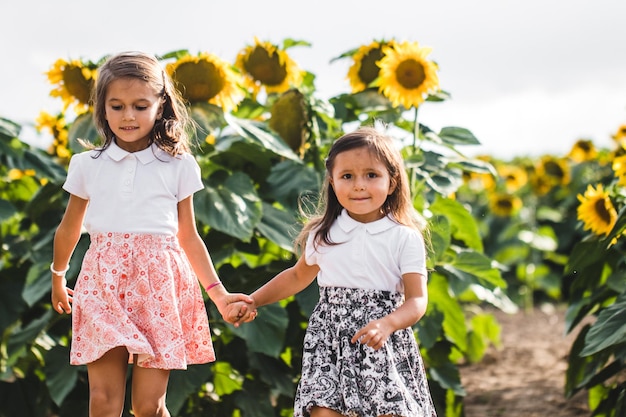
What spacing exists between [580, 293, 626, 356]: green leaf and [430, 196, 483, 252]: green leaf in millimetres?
816

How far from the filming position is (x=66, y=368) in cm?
360

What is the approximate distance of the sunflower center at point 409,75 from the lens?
3.71 metres

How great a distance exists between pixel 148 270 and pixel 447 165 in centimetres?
168

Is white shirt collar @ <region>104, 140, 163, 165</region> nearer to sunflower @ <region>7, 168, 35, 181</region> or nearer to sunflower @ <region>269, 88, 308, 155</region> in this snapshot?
sunflower @ <region>269, 88, 308, 155</region>

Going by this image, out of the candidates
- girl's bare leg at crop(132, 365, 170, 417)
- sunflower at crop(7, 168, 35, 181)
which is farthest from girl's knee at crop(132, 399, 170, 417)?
sunflower at crop(7, 168, 35, 181)

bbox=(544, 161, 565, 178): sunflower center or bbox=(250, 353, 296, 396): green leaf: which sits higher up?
bbox=(544, 161, 565, 178): sunflower center

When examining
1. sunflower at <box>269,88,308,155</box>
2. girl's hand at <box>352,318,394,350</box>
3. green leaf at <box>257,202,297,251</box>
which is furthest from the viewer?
sunflower at <box>269,88,308,155</box>

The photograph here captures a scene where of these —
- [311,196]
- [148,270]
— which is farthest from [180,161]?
[311,196]

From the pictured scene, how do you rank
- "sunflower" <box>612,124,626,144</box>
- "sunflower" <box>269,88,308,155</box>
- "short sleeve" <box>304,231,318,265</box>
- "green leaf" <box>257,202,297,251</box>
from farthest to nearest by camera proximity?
"sunflower" <box>612,124,626,144</box>
"sunflower" <box>269,88,308,155</box>
"green leaf" <box>257,202,297,251</box>
"short sleeve" <box>304,231,318,265</box>

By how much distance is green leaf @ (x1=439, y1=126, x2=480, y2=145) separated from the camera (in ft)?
12.7

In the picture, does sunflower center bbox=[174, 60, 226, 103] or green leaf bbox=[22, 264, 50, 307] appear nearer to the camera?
green leaf bbox=[22, 264, 50, 307]

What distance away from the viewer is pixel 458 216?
398 centimetres

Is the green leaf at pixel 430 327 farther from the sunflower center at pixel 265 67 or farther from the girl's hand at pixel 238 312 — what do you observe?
the sunflower center at pixel 265 67

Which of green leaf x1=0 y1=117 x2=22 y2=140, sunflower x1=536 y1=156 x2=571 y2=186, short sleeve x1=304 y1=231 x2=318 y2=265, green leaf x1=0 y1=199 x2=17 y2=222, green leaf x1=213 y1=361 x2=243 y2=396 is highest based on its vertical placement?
sunflower x1=536 y1=156 x2=571 y2=186
